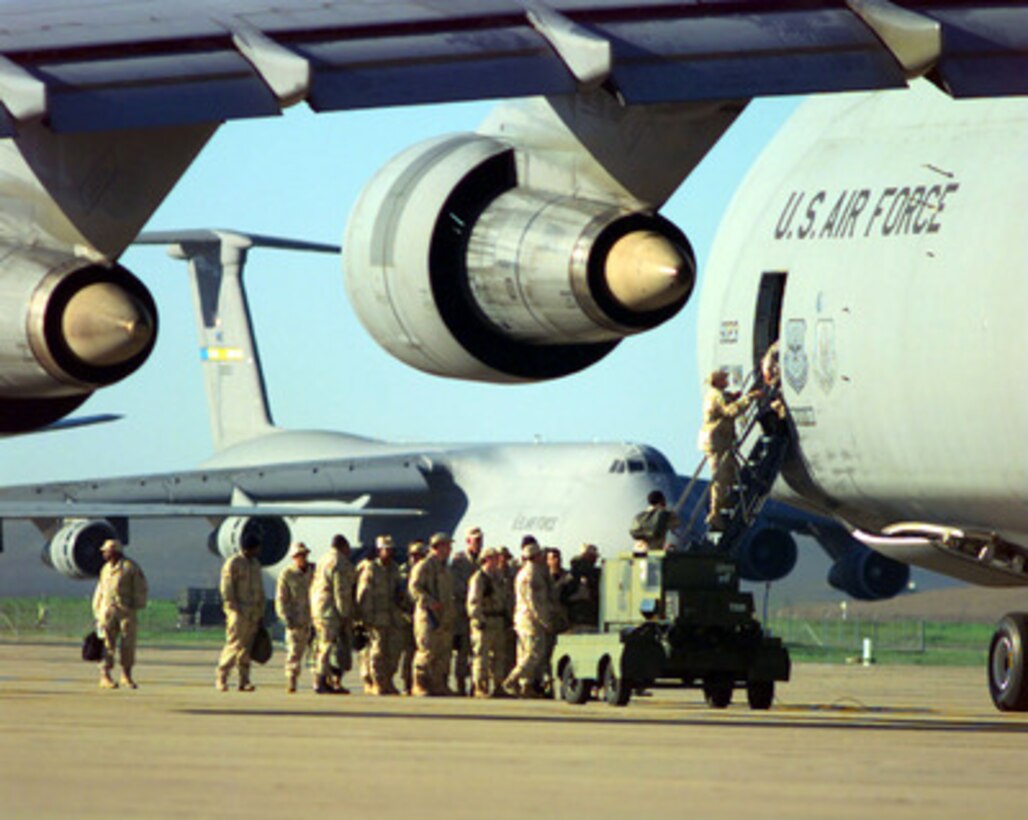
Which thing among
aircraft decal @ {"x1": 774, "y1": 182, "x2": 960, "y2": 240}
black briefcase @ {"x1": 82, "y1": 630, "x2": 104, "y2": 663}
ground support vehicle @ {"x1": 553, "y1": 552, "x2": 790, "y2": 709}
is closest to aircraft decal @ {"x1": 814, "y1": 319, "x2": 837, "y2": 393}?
aircraft decal @ {"x1": 774, "y1": 182, "x2": 960, "y2": 240}

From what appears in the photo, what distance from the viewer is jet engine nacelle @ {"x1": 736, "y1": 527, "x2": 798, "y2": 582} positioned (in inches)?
1547

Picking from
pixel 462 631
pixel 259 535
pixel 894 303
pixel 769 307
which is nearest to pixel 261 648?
pixel 462 631

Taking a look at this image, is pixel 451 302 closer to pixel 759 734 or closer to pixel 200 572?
pixel 759 734

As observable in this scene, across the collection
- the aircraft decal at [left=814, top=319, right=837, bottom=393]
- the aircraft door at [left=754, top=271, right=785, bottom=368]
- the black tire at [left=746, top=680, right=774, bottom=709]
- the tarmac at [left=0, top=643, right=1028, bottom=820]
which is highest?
the aircraft door at [left=754, top=271, right=785, bottom=368]

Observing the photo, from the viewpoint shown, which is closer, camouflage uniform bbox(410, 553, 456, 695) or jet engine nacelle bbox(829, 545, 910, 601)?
camouflage uniform bbox(410, 553, 456, 695)

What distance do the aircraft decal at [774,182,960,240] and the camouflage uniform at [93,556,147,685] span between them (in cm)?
722

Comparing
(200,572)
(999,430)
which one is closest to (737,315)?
(999,430)

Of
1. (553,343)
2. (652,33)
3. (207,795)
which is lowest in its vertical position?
(207,795)

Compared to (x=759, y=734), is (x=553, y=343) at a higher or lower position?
higher

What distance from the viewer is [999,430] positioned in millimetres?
15453

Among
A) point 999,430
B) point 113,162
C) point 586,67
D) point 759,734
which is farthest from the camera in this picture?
point 999,430

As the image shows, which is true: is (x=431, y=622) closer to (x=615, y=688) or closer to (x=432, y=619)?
(x=432, y=619)

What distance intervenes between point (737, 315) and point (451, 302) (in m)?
7.59

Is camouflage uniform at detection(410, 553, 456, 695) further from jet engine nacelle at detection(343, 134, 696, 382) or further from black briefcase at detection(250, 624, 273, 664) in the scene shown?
jet engine nacelle at detection(343, 134, 696, 382)
